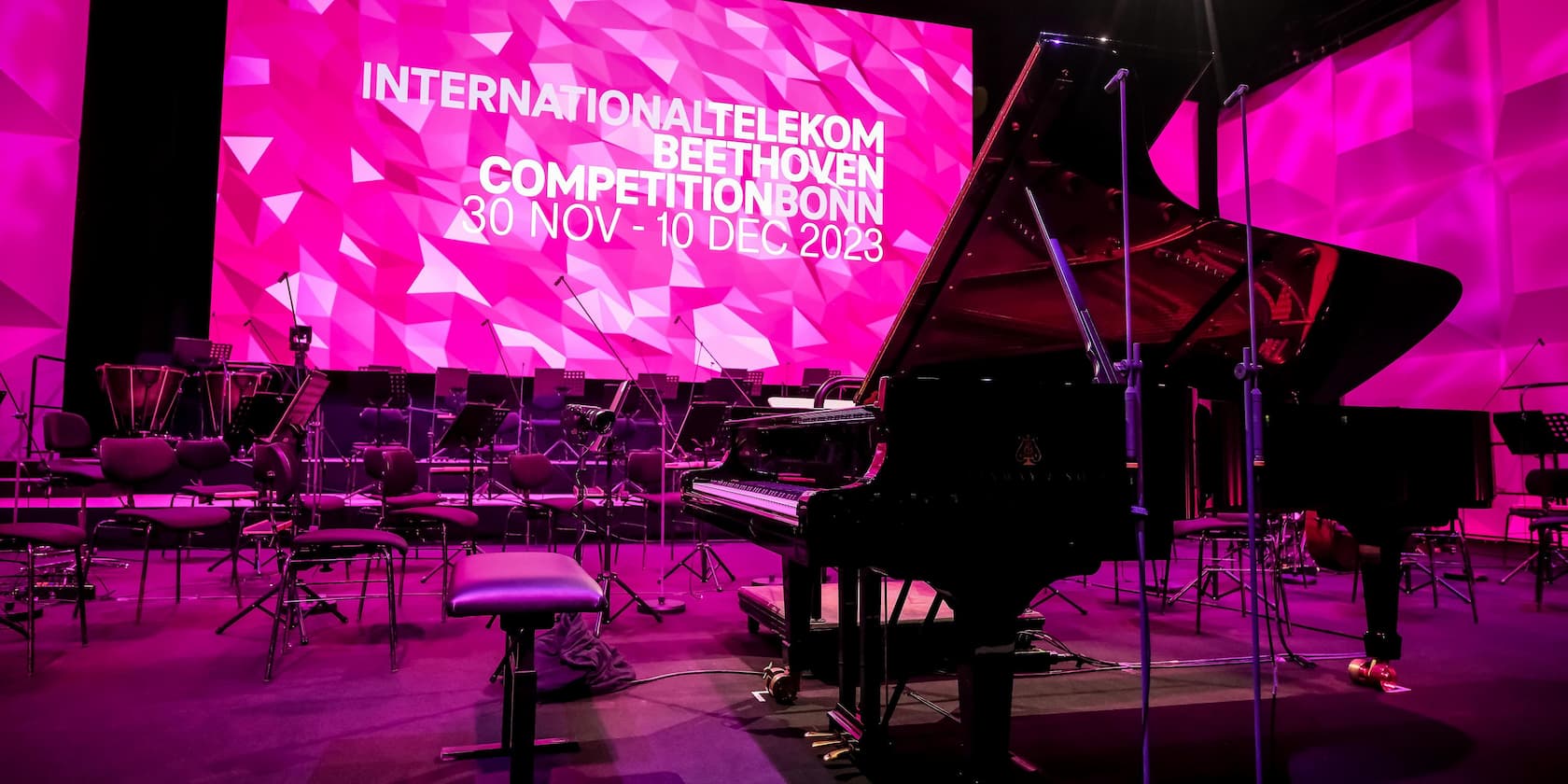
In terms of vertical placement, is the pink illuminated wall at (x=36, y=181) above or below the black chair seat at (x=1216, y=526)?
above

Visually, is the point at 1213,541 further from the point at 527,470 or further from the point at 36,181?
the point at 36,181

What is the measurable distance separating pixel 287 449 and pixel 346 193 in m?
4.38

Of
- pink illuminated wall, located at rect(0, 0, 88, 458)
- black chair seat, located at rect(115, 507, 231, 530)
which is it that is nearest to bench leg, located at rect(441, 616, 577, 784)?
black chair seat, located at rect(115, 507, 231, 530)

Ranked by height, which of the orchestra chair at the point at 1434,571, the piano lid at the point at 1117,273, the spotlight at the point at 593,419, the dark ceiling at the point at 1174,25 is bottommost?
the orchestra chair at the point at 1434,571

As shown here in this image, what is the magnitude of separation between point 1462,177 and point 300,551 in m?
10.1

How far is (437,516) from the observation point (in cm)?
501

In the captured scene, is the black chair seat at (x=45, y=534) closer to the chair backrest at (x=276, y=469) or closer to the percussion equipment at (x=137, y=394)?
the chair backrest at (x=276, y=469)

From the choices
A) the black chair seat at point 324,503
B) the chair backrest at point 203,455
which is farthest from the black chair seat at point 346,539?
the chair backrest at point 203,455

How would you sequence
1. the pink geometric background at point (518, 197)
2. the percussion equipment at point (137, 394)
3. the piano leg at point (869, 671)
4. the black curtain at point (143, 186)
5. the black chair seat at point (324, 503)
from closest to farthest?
the piano leg at point (869, 671) → the black chair seat at point (324, 503) → the percussion equipment at point (137, 394) → the black curtain at point (143, 186) → the pink geometric background at point (518, 197)

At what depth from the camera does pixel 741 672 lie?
3697 mm

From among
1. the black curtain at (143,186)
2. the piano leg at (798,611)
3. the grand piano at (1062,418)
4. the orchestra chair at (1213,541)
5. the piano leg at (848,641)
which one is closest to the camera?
the grand piano at (1062,418)

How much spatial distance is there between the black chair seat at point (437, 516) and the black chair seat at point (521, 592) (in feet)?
8.83

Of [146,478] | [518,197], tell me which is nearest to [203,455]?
[146,478]

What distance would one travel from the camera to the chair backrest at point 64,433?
5.91 m
